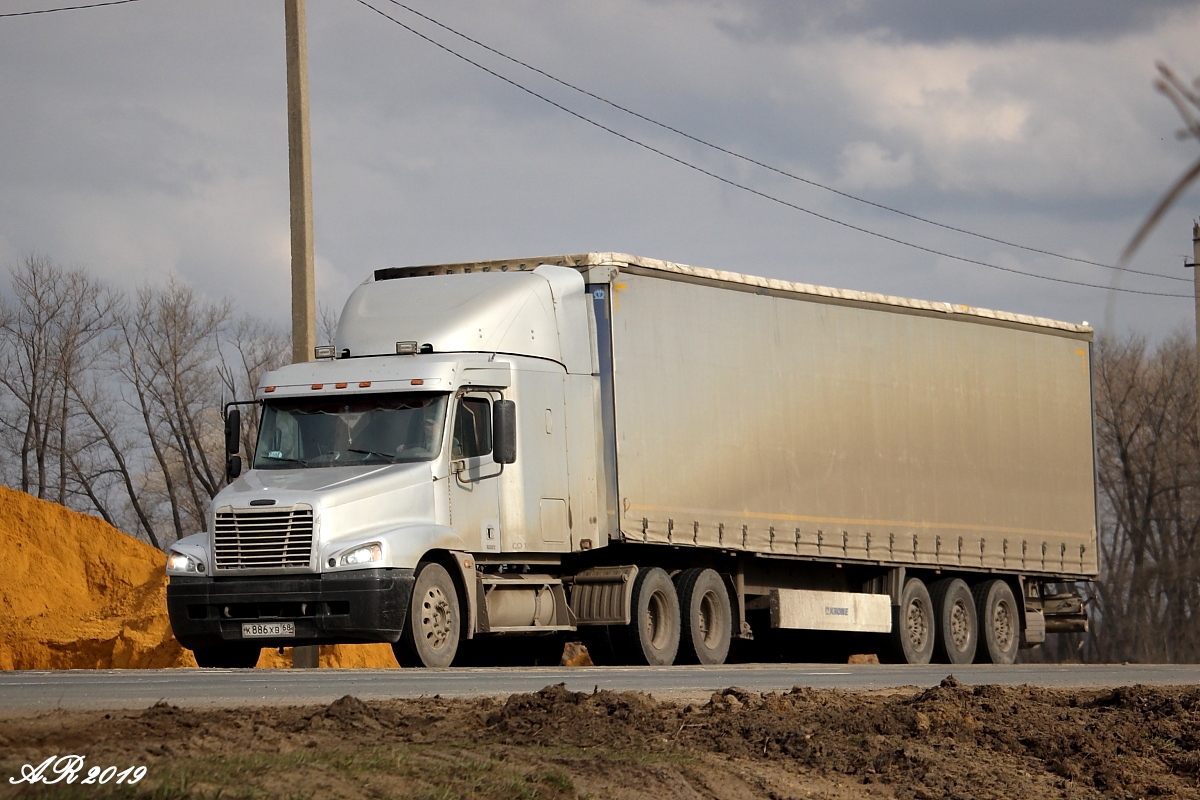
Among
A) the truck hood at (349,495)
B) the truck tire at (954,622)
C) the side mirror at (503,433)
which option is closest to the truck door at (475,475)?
the side mirror at (503,433)

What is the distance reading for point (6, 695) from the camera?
10.6m

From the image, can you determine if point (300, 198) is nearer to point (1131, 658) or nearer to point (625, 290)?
point (625, 290)

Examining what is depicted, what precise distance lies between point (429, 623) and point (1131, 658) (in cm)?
4246

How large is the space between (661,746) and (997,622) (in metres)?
17.4

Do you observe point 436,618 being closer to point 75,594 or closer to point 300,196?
point 300,196

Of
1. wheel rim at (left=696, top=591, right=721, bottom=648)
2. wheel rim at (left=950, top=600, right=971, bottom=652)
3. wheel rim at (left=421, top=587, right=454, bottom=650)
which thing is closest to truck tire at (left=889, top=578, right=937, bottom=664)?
wheel rim at (left=950, top=600, right=971, bottom=652)

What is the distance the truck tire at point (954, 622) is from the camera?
24188 millimetres

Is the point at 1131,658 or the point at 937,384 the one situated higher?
the point at 937,384

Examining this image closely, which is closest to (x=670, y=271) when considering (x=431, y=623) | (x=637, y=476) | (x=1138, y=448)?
(x=637, y=476)

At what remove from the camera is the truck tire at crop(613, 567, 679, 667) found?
1909 centimetres

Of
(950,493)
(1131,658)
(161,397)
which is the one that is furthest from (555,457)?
(1131,658)

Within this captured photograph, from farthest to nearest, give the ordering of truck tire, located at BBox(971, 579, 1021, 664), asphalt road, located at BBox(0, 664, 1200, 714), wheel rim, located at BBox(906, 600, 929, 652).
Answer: truck tire, located at BBox(971, 579, 1021, 664)
wheel rim, located at BBox(906, 600, 929, 652)
asphalt road, located at BBox(0, 664, 1200, 714)

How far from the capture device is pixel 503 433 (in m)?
17.7

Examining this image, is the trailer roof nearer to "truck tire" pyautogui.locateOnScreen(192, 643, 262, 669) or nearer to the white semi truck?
the white semi truck
